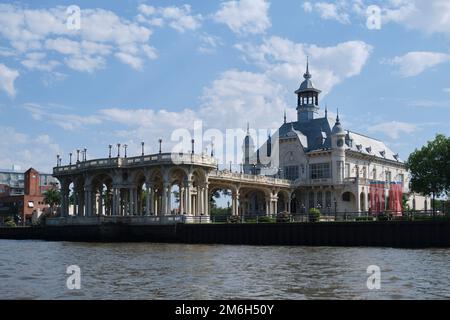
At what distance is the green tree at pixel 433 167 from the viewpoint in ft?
270

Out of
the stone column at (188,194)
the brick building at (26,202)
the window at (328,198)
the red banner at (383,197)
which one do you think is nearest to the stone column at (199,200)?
the stone column at (188,194)

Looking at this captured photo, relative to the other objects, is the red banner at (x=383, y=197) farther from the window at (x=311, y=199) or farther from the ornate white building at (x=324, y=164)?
the window at (x=311, y=199)

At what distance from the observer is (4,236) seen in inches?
4129

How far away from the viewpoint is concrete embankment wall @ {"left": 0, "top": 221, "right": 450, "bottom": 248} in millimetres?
56756

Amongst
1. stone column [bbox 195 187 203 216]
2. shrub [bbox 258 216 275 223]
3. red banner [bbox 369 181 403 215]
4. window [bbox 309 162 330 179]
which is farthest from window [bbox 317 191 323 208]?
shrub [bbox 258 216 275 223]

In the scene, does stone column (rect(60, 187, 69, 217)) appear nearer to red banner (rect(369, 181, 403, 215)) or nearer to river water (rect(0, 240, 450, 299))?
red banner (rect(369, 181, 403, 215))

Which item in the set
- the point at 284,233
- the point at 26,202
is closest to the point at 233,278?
the point at 284,233

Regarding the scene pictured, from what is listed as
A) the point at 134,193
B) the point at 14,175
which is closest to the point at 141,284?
the point at 134,193

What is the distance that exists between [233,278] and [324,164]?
74.2 meters

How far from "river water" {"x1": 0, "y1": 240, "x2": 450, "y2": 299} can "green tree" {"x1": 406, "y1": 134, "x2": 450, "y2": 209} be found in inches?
1676

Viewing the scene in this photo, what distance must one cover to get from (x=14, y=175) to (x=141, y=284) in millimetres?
183627

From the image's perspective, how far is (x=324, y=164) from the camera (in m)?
102

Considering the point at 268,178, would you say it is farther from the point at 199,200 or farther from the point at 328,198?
the point at 199,200
